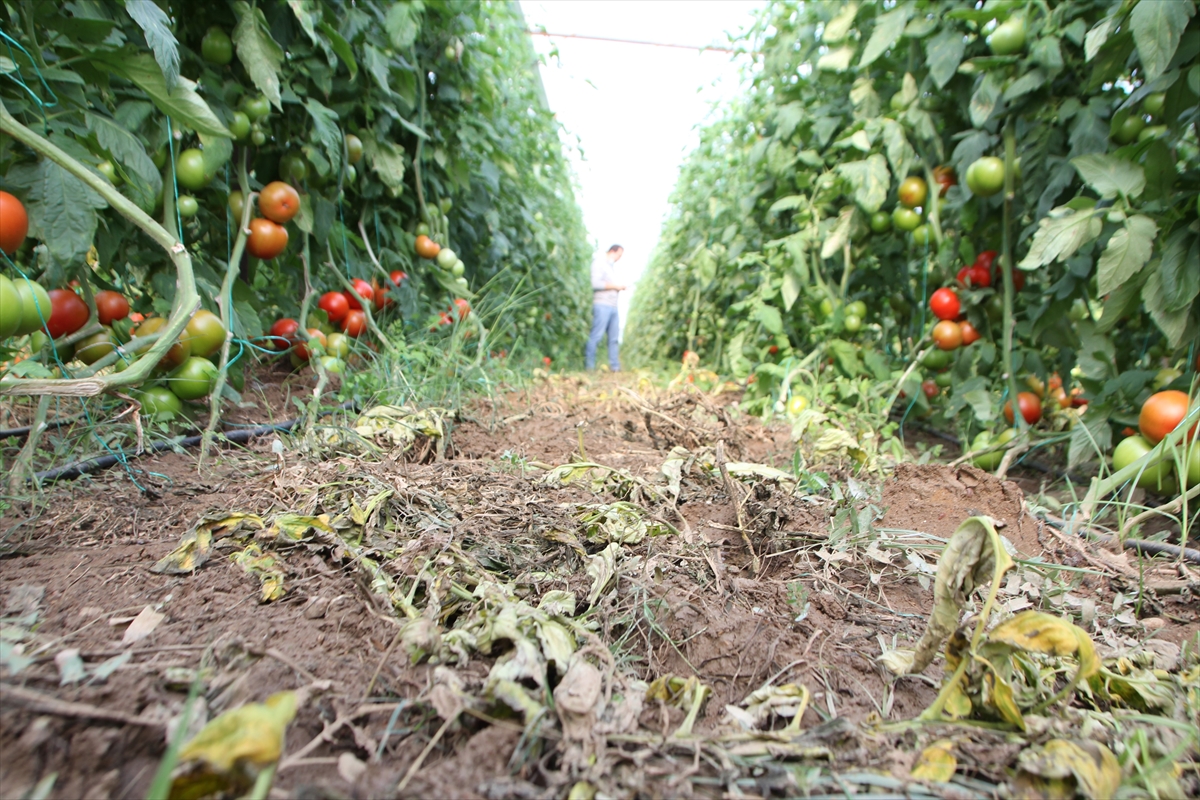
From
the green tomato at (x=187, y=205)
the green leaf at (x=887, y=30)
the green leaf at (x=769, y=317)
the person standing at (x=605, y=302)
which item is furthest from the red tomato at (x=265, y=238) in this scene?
the person standing at (x=605, y=302)

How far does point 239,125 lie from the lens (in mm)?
1842

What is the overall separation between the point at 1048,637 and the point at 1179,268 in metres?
1.38

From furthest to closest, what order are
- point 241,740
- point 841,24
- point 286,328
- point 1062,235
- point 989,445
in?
point 841,24
point 286,328
point 989,445
point 1062,235
point 241,740

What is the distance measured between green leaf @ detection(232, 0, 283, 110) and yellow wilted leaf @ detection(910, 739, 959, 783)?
6.89 ft

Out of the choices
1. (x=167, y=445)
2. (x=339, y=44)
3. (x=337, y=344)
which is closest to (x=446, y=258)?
(x=337, y=344)

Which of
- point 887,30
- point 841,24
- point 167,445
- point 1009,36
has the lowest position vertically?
point 167,445

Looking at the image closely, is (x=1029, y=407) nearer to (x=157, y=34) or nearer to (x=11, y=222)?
(x=157, y=34)

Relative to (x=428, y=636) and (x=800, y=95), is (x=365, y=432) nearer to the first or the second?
(x=428, y=636)

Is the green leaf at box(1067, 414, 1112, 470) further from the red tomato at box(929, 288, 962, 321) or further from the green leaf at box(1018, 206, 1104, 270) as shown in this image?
the red tomato at box(929, 288, 962, 321)

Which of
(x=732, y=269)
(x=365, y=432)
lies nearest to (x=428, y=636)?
(x=365, y=432)

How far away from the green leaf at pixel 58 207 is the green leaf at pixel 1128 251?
7.60 feet

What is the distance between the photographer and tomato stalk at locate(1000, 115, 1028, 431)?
2039mm

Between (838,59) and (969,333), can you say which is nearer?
(969,333)

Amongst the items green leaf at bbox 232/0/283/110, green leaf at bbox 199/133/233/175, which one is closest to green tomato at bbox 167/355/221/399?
green leaf at bbox 199/133/233/175
